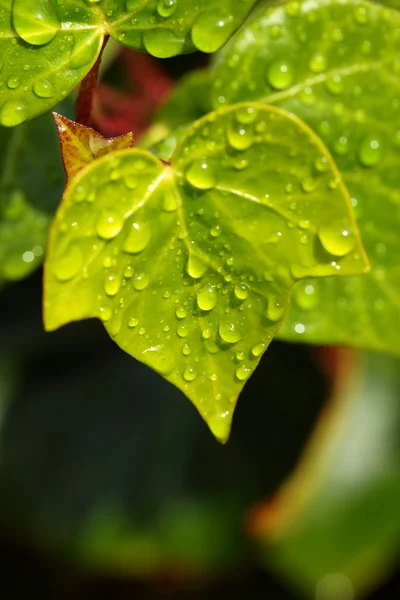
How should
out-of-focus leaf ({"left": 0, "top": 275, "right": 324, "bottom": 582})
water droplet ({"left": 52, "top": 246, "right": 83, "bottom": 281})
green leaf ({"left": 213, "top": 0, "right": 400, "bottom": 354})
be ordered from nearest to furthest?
water droplet ({"left": 52, "top": 246, "right": 83, "bottom": 281})
green leaf ({"left": 213, "top": 0, "right": 400, "bottom": 354})
out-of-focus leaf ({"left": 0, "top": 275, "right": 324, "bottom": 582})

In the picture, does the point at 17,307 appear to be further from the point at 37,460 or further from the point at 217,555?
the point at 217,555

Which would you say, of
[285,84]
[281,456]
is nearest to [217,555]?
[281,456]

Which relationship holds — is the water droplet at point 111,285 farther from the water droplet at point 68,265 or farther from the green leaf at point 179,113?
the green leaf at point 179,113

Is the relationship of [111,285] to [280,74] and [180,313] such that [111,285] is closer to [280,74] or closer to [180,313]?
[180,313]

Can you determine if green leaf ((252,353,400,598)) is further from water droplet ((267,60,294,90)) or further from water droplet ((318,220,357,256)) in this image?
water droplet ((318,220,357,256))

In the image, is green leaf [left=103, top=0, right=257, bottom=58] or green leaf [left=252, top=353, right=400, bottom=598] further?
green leaf [left=252, top=353, right=400, bottom=598]

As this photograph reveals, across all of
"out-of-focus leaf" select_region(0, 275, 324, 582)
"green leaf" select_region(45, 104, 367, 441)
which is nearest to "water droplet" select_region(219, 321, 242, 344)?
"green leaf" select_region(45, 104, 367, 441)
